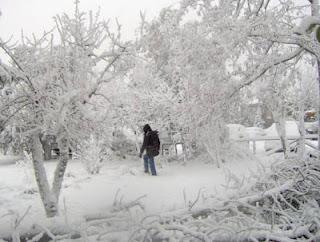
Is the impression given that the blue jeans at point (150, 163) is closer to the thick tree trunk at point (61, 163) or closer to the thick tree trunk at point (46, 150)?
the thick tree trunk at point (61, 163)

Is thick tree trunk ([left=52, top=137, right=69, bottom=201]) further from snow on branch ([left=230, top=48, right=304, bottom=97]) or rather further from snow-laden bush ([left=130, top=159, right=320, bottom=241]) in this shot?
snow on branch ([left=230, top=48, right=304, bottom=97])

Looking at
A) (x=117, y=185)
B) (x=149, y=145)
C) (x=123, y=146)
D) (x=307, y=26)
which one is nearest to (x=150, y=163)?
(x=149, y=145)

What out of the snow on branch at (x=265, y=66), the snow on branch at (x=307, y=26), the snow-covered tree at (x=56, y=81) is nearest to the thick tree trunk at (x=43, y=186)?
the snow-covered tree at (x=56, y=81)

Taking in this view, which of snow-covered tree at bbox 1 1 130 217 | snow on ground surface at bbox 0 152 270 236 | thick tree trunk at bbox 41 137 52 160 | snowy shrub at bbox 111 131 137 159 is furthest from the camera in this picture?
thick tree trunk at bbox 41 137 52 160

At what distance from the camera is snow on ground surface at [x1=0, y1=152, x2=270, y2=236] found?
927 centimetres

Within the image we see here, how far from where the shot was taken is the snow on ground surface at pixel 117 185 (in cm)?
927

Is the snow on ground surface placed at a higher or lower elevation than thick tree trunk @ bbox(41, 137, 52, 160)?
lower

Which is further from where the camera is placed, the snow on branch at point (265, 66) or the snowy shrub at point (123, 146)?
the snowy shrub at point (123, 146)

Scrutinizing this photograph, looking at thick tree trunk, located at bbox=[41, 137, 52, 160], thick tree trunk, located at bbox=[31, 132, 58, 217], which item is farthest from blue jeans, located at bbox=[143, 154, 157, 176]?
thick tree trunk, located at bbox=[41, 137, 52, 160]

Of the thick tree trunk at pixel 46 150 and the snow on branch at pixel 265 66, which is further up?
the snow on branch at pixel 265 66

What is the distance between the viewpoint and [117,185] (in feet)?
39.6

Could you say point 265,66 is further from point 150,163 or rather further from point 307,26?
point 150,163

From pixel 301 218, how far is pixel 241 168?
10.3 metres

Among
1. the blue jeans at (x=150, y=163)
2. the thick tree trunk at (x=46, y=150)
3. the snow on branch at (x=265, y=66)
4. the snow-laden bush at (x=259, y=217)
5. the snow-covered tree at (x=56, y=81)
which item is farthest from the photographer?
Answer: the thick tree trunk at (x=46, y=150)
